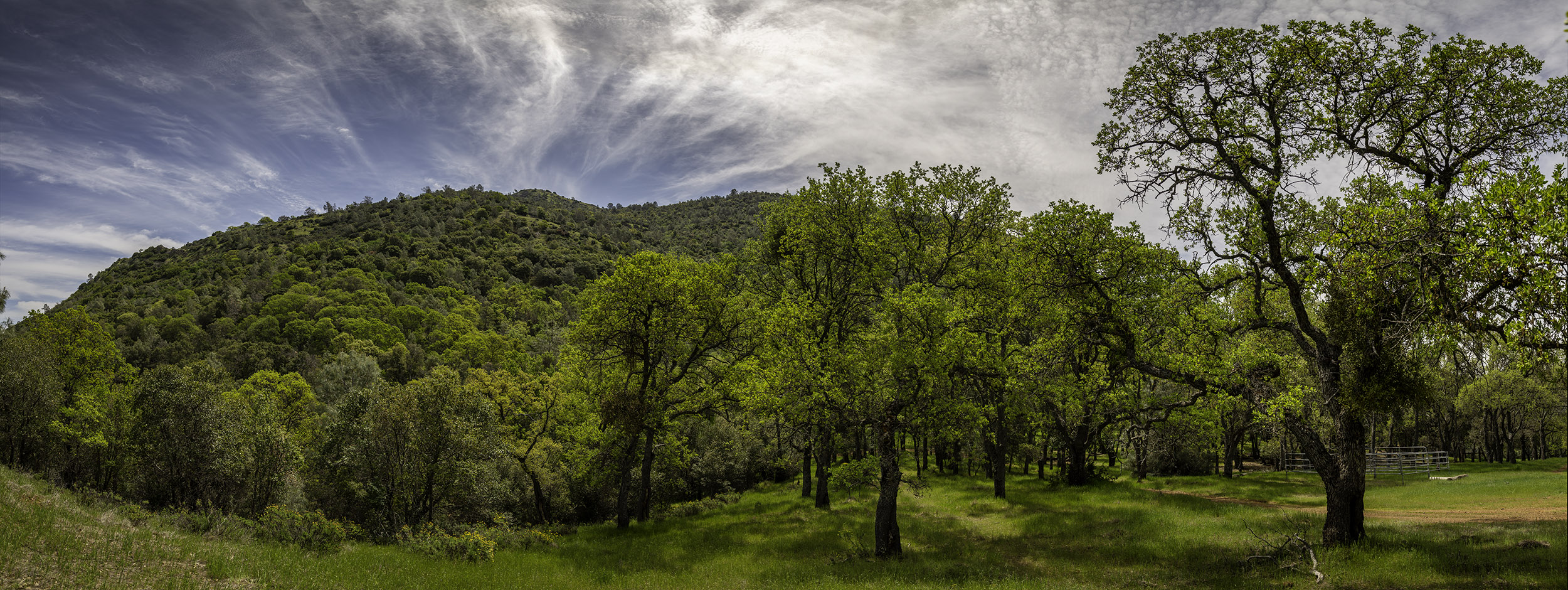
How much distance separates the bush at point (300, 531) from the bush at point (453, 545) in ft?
6.29

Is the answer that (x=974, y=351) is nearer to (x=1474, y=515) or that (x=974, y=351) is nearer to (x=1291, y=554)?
(x=1291, y=554)

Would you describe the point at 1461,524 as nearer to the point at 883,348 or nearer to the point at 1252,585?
the point at 1252,585

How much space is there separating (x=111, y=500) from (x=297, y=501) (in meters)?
7.72

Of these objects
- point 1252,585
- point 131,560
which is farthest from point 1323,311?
point 131,560

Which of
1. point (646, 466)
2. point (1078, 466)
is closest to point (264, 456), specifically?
point (646, 466)

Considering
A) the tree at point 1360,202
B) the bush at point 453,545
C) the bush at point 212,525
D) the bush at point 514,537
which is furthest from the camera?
the bush at point 514,537

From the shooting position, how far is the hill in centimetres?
8075

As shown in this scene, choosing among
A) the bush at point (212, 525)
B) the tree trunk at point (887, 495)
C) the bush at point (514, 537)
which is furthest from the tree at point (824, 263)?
the bush at point (212, 525)

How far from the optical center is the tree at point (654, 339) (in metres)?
25.1

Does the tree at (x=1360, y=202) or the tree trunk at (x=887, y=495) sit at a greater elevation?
the tree at (x=1360, y=202)

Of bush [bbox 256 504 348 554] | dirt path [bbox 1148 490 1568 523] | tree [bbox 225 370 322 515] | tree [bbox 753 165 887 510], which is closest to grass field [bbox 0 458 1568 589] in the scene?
dirt path [bbox 1148 490 1568 523]

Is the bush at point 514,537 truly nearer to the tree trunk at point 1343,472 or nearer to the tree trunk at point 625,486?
the tree trunk at point 625,486

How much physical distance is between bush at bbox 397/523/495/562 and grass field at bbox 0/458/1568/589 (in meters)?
0.47

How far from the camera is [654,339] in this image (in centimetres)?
2609
